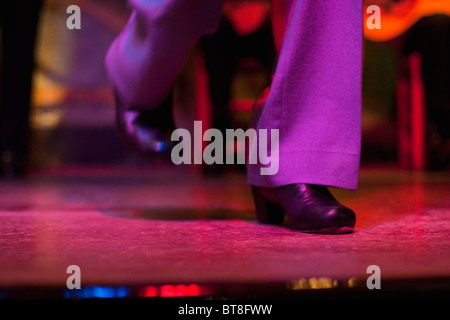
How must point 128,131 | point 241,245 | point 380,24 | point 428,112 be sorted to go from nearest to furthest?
1. point 241,245
2. point 128,131
3. point 380,24
4. point 428,112

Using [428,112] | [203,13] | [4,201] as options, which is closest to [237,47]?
[428,112]

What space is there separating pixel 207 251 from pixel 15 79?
2.16 meters

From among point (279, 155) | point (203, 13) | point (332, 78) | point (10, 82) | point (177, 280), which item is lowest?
point (177, 280)

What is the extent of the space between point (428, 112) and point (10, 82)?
213 cm

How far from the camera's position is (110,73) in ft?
3.89

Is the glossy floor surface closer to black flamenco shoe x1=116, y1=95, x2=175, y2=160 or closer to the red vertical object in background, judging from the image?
black flamenco shoe x1=116, y1=95, x2=175, y2=160

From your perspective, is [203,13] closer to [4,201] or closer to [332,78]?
[332,78]

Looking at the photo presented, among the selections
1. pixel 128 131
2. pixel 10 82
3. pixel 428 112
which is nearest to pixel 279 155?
pixel 128 131

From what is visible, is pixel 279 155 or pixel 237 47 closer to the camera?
pixel 279 155

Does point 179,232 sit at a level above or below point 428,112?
below

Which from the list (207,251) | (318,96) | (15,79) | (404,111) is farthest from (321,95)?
(404,111)

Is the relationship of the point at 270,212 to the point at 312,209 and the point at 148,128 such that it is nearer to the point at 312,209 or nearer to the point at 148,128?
the point at 312,209

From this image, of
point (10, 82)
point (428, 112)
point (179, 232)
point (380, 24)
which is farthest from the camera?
point (428, 112)

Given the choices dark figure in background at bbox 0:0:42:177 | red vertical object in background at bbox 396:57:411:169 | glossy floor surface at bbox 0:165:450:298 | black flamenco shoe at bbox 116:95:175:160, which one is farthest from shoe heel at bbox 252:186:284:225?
red vertical object in background at bbox 396:57:411:169
